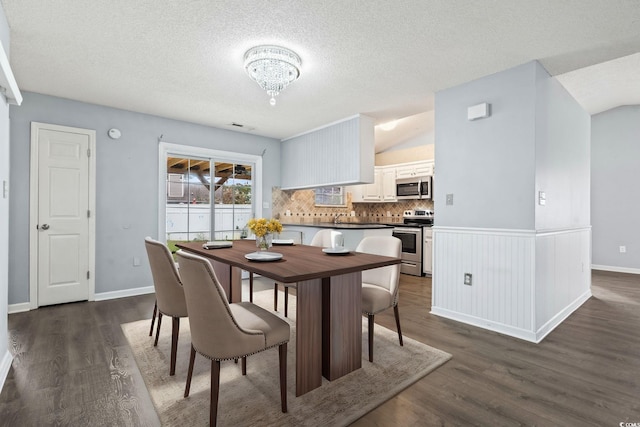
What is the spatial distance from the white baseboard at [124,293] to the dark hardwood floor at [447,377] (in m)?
0.58

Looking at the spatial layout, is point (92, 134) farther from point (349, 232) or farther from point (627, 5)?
point (627, 5)

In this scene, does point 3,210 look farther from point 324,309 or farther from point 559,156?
point 559,156

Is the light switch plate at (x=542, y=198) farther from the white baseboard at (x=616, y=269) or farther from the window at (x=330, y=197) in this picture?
the white baseboard at (x=616, y=269)

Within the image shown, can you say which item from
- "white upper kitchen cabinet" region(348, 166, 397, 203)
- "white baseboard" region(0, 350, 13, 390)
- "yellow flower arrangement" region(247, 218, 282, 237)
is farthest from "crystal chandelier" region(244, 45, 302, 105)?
"white upper kitchen cabinet" region(348, 166, 397, 203)

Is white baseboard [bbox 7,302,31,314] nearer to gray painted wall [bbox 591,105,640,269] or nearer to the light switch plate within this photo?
the light switch plate

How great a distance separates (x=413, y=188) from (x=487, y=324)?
3388mm

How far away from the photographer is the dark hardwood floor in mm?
1683

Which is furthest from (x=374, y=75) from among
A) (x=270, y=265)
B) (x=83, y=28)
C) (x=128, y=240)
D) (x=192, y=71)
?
(x=128, y=240)

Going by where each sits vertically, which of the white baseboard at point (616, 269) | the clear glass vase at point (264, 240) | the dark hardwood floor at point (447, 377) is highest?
the clear glass vase at point (264, 240)

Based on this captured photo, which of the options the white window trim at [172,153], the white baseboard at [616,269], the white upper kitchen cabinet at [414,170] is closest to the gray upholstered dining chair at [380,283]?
the white window trim at [172,153]

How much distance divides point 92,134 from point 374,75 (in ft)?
11.4

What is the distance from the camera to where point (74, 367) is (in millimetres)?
2193

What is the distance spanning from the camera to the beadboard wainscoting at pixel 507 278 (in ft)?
9.00

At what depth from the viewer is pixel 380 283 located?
2602mm
